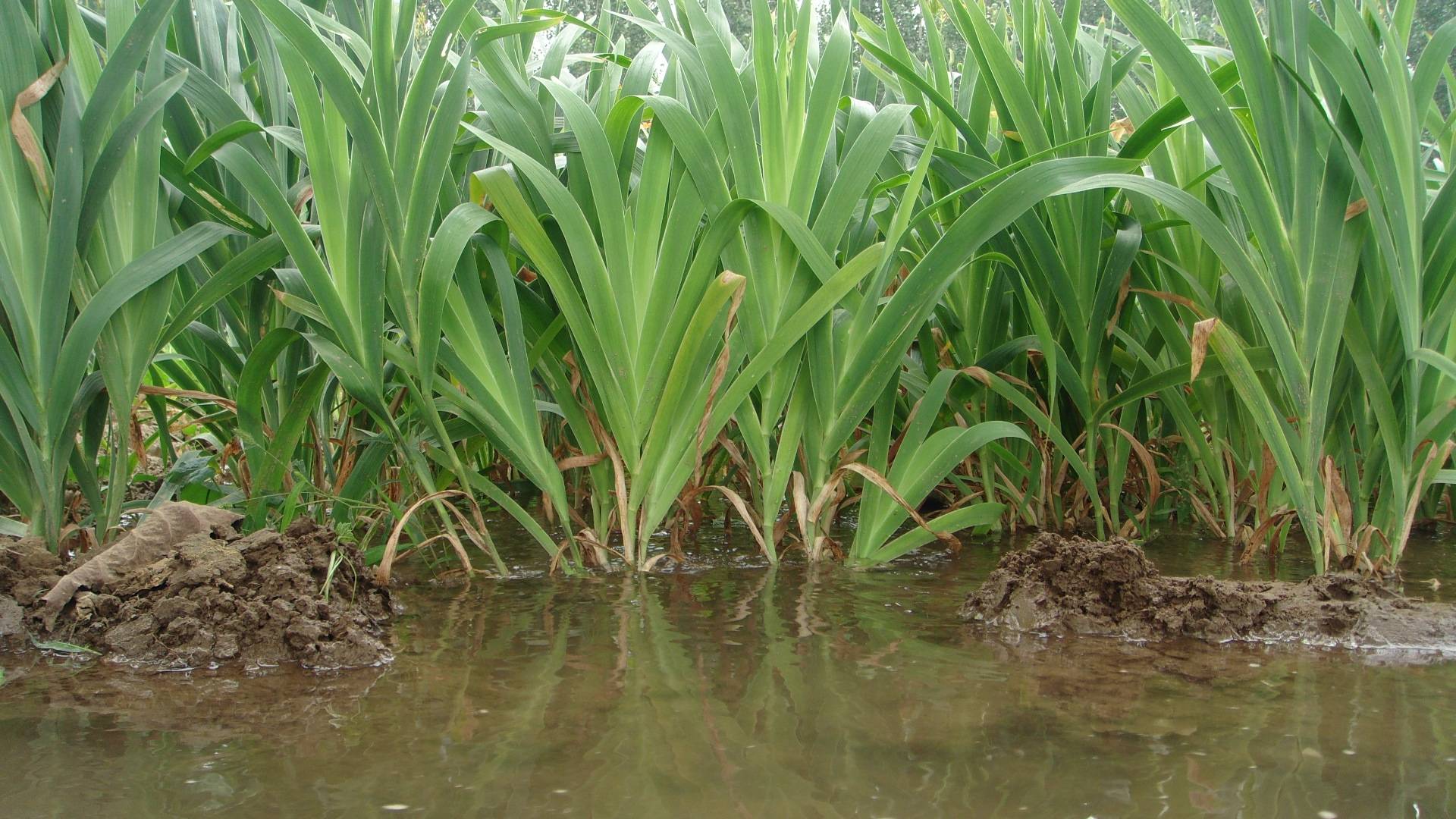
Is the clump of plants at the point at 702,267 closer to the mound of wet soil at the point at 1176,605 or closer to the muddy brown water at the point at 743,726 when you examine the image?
the mound of wet soil at the point at 1176,605

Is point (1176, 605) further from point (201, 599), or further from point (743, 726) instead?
point (201, 599)

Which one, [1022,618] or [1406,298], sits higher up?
[1406,298]

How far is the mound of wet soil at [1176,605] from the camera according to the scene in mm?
1207

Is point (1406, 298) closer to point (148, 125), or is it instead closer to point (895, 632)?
point (895, 632)

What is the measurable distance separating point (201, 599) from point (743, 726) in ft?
2.13

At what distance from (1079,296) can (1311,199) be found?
377 mm

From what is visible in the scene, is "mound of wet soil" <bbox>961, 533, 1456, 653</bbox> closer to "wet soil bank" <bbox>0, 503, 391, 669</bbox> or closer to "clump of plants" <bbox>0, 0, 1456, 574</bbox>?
"clump of plants" <bbox>0, 0, 1456, 574</bbox>

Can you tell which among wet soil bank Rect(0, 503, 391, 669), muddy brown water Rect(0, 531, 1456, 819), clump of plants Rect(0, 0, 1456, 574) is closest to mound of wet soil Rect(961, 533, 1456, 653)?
muddy brown water Rect(0, 531, 1456, 819)

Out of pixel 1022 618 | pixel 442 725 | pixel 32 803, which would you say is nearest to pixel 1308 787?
pixel 1022 618

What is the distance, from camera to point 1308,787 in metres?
0.79

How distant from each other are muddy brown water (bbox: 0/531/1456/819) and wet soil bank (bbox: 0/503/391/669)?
5 centimetres

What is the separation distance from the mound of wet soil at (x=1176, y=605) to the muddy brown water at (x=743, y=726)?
0.04 meters

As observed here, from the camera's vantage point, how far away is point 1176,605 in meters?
1.25

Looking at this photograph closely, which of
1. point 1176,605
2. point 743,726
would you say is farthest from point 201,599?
point 1176,605
